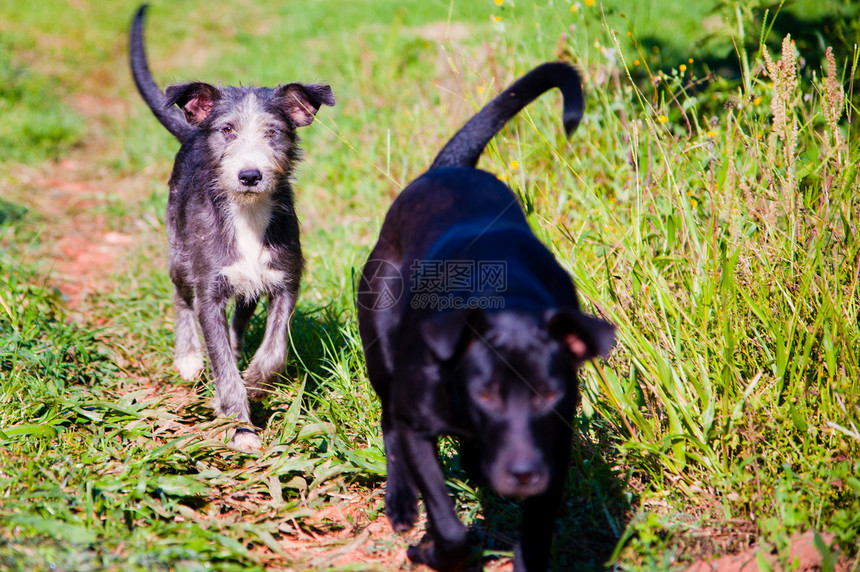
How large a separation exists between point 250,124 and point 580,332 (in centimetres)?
260

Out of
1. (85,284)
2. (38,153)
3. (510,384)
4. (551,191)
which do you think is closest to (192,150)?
(85,284)

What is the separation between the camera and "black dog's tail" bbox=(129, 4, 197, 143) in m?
5.12

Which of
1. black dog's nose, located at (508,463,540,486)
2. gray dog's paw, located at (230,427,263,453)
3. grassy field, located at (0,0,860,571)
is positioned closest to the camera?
black dog's nose, located at (508,463,540,486)

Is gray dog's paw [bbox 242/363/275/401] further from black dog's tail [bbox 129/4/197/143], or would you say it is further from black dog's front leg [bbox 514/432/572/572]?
black dog's front leg [bbox 514/432/572/572]

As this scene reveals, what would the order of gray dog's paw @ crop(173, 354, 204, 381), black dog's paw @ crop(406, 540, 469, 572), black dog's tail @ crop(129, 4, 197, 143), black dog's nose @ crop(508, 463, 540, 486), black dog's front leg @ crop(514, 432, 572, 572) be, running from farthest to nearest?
black dog's tail @ crop(129, 4, 197, 143), gray dog's paw @ crop(173, 354, 204, 381), black dog's paw @ crop(406, 540, 469, 572), black dog's front leg @ crop(514, 432, 572, 572), black dog's nose @ crop(508, 463, 540, 486)

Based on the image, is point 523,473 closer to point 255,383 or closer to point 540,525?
point 540,525

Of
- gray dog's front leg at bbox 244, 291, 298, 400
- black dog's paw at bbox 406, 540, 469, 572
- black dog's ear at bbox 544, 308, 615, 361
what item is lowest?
black dog's paw at bbox 406, 540, 469, 572

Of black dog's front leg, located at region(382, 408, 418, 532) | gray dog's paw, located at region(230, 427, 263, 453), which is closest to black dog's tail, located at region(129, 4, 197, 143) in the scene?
gray dog's paw, located at region(230, 427, 263, 453)

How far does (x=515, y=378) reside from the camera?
7.82 feet

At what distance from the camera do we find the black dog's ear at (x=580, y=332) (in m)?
2.39

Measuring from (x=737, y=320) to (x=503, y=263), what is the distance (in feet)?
4.26

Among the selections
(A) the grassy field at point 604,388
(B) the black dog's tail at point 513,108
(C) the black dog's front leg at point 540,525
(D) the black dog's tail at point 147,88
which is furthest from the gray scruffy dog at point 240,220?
(C) the black dog's front leg at point 540,525

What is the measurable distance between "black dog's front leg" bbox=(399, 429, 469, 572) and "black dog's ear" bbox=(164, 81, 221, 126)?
8.23 ft

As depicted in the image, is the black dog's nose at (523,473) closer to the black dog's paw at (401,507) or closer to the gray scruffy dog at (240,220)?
the black dog's paw at (401,507)
